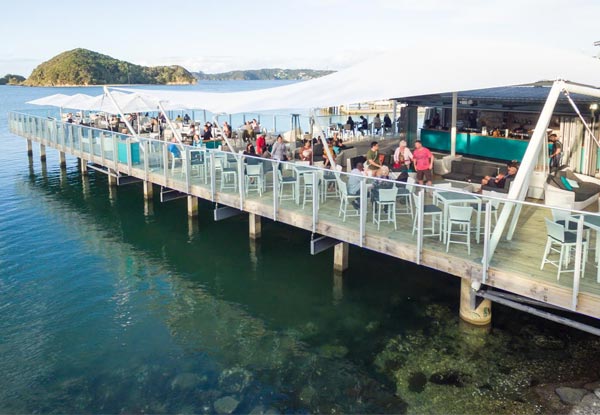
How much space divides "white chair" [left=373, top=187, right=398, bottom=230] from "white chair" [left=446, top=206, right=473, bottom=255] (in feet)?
3.87

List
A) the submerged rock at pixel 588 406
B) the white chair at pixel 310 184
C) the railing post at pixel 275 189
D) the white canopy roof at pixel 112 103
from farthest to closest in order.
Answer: the white canopy roof at pixel 112 103 → the railing post at pixel 275 189 → the white chair at pixel 310 184 → the submerged rock at pixel 588 406

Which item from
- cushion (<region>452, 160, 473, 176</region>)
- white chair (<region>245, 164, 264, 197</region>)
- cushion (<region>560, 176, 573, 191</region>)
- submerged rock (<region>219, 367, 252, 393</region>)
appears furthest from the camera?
cushion (<region>452, 160, 473, 176</region>)

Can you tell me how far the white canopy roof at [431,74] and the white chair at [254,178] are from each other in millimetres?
1467

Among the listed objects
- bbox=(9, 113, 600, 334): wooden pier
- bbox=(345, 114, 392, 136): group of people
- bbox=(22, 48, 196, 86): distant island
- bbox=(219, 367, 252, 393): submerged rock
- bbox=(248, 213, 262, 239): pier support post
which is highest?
bbox=(22, 48, 196, 86): distant island

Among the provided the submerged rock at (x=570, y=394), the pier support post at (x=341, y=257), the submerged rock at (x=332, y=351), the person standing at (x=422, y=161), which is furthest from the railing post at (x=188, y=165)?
the submerged rock at (x=570, y=394)

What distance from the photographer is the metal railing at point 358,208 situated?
9031 millimetres

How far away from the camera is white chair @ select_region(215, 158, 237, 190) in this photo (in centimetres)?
1467

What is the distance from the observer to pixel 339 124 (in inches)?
994

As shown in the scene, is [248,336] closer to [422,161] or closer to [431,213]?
[431,213]

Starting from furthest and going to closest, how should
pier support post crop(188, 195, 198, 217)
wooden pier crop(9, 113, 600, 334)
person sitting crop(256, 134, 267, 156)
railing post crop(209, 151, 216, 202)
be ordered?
pier support post crop(188, 195, 198, 217) < person sitting crop(256, 134, 267, 156) < railing post crop(209, 151, 216, 202) < wooden pier crop(9, 113, 600, 334)

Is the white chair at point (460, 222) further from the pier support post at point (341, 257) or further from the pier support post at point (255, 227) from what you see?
the pier support post at point (255, 227)

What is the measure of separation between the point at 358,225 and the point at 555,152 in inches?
271

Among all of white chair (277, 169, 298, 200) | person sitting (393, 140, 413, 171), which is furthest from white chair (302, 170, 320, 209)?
person sitting (393, 140, 413, 171)

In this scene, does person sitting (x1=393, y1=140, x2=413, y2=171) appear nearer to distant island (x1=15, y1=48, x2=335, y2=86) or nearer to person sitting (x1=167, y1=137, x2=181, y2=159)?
person sitting (x1=167, y1=137, x2=181, y2=159)
